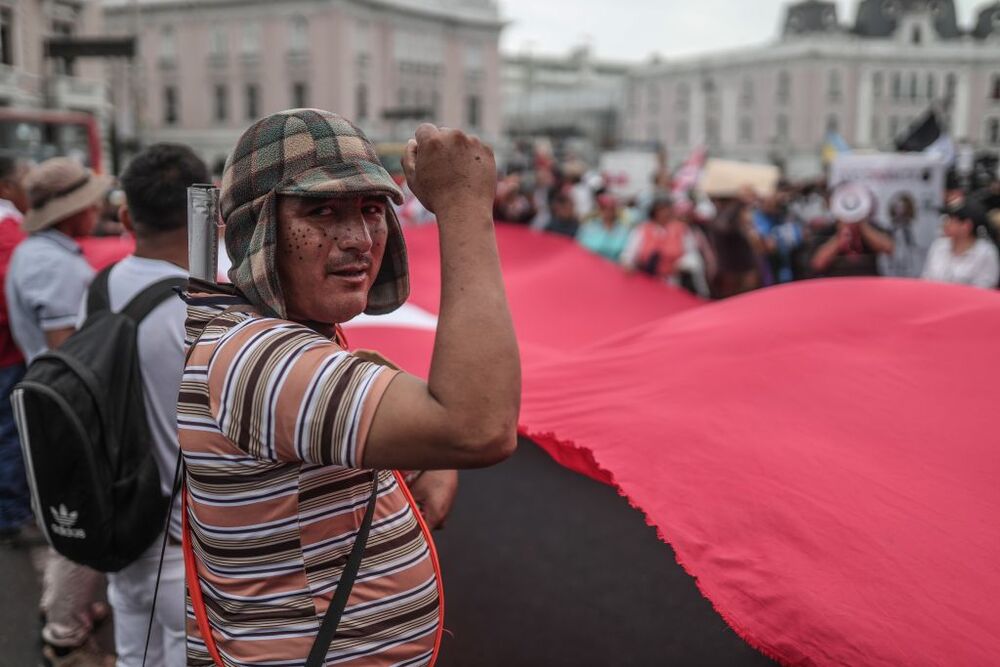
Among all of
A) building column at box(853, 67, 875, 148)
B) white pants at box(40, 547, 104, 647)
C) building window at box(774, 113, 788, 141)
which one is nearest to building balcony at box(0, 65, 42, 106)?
white pants at box(40, 547, 104, 647)

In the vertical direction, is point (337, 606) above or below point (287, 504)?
below

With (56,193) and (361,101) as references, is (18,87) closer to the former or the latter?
(56,193)

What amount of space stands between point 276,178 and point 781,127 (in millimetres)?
74369

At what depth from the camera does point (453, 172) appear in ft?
4.14

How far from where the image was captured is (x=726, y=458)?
7.92ft

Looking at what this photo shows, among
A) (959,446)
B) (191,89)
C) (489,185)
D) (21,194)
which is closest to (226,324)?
(489,185)

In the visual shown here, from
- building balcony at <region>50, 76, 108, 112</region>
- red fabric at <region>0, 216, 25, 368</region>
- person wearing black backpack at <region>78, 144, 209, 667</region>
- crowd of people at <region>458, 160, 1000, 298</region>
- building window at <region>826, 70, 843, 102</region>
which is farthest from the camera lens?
building window at <region>826, 70, 843, 102</region>

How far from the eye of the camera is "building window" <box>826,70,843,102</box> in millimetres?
68188

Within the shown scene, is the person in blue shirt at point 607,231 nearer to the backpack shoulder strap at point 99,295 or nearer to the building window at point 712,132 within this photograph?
the backpack shoulder strap at point 99,295

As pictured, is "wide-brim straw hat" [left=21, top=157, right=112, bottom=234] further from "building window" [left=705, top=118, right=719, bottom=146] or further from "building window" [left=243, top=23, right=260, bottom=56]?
"building window" [left=705, top=118, right=719, bottom=146]

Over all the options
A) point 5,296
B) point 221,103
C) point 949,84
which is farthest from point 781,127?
point 5,296

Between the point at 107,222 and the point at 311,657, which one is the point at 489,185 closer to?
the point at 311,657

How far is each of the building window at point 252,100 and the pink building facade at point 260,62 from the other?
2.6 inches

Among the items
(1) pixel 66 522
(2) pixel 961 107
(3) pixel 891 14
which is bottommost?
(1) pixel 66 522
